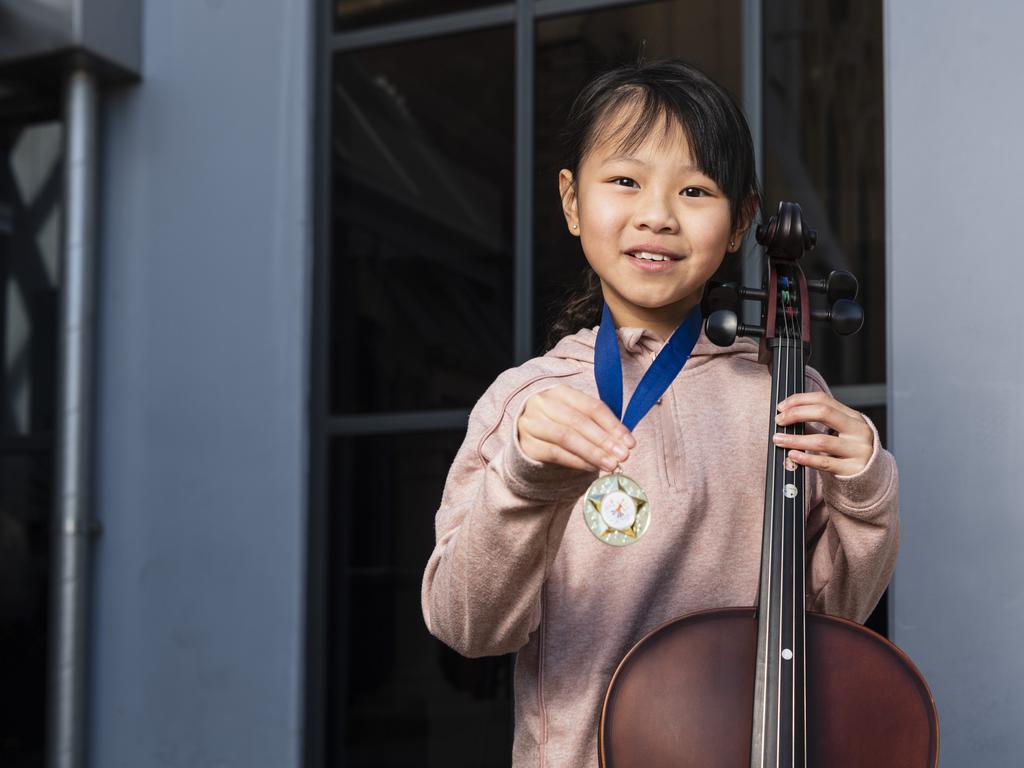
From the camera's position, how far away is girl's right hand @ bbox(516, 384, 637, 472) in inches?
45.7

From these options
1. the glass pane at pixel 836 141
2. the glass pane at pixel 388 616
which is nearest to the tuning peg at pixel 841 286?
the glass pane at pixel 836 141

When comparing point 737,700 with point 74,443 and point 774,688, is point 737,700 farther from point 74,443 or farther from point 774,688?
point 74,443

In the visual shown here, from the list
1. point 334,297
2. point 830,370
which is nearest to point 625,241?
point 830,370

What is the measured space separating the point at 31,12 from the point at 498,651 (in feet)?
9.25

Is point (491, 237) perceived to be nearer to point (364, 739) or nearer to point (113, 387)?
point (113, 387)

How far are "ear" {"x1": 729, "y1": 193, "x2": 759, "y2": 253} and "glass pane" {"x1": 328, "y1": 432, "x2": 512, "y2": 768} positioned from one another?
Result: 183 cm

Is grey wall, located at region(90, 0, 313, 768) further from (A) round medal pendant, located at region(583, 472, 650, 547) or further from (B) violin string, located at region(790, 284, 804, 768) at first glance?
(B) violin string, located at region(790, 284, 804, 768)

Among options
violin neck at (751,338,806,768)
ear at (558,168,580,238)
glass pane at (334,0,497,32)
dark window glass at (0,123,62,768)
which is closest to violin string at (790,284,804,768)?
violin neck at (751,338,806,768)

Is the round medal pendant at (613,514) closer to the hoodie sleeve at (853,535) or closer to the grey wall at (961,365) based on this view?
the hoodie sleeve at (853,535)

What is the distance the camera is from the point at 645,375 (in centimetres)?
147

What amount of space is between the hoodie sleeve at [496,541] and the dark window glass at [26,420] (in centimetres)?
273

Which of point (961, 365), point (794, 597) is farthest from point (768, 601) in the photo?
point (961, 365)

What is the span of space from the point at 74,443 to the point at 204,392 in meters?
0.42

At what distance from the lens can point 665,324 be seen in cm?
165
